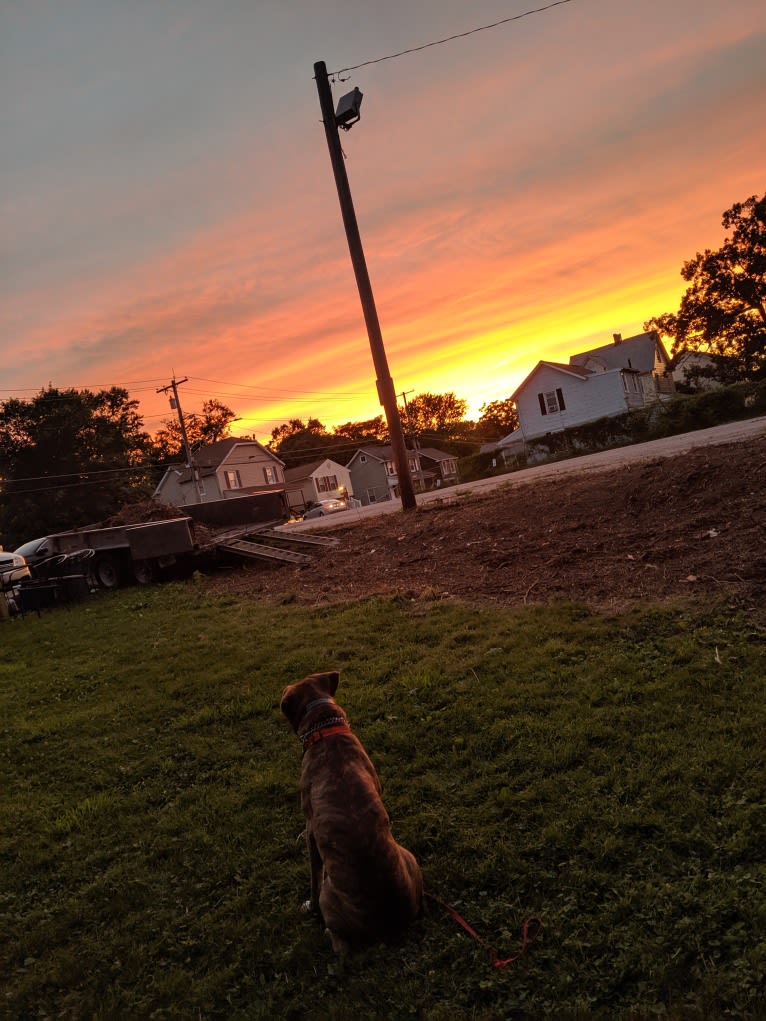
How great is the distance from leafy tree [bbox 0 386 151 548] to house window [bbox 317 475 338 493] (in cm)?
2252

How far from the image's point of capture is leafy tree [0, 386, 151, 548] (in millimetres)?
51031

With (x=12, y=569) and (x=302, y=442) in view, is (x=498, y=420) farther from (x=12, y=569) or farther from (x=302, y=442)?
(x=12, y=569)

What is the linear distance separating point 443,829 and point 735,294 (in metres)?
57.0

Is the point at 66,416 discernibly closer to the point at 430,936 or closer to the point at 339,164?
the point at 339,164

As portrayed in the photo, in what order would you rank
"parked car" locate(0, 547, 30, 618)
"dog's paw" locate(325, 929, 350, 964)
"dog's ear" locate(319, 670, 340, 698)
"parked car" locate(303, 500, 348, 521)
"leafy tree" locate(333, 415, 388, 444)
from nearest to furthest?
"dog's paw" locate(325, 929, 350, 964)
"dog's ear" locate(319, 670, 340, 698)
"parked car" locate(0, 547, 30, 618)
"parked car" locate(303, 500, 348, 521)
"leafy tree" locate(333, 415, 388, 444)

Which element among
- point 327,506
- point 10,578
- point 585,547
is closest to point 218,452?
point 327,506

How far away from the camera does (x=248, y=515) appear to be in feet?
53.8

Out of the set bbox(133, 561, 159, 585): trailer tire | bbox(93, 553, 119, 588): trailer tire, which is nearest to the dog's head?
bbox(133, 561, 159, 585): trailer tire

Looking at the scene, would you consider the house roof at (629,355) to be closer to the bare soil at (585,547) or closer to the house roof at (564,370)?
the house roof at (564,370)

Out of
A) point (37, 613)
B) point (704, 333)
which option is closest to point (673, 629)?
point (37, 613)

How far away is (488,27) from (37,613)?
1397 cm

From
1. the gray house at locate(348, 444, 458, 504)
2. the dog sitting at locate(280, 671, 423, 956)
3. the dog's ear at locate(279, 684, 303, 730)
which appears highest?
the gray house at locate(348, 444, 458, 504)

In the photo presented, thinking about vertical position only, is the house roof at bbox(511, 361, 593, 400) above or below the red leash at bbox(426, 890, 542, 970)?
above

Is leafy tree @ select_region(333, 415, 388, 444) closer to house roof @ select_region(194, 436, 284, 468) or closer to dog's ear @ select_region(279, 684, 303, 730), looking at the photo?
house roof @ select_region(194, 436, 284, 468)
